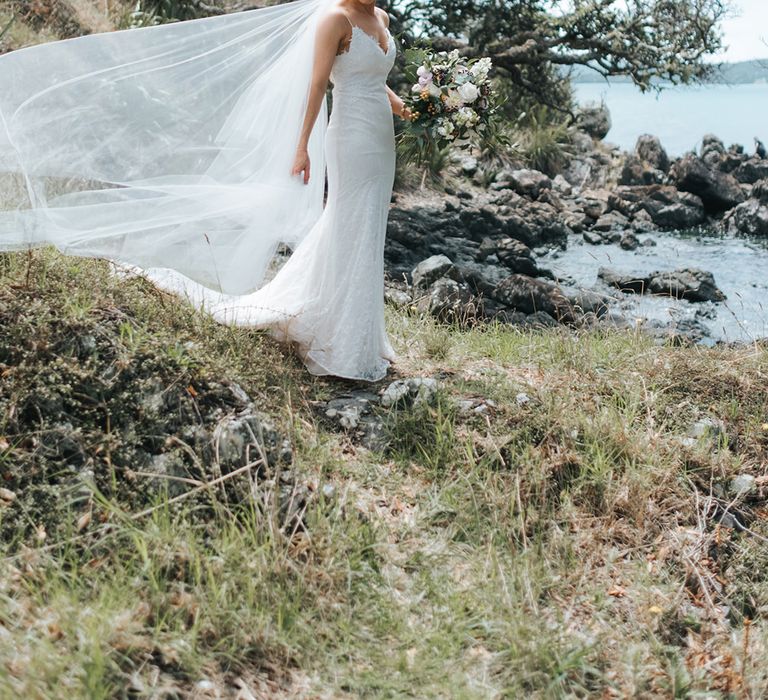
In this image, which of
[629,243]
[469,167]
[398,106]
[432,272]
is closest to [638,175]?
[469,167]

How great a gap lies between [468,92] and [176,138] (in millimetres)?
1948

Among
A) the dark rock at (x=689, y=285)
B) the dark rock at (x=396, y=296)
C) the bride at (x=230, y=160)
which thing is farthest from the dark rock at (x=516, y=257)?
the bride at (x=230, y=160)

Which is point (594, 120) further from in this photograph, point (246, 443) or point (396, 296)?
point (246, 443)

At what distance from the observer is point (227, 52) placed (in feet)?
20.0

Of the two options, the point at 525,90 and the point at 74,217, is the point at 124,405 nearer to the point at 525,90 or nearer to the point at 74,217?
the point at 74,217

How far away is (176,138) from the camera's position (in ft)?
19.8

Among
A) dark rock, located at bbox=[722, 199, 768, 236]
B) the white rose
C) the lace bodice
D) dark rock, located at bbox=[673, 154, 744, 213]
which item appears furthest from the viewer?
dark rock, located at bbox=[673, 154, 744, 213]

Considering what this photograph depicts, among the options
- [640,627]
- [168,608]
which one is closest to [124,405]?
[168,608]

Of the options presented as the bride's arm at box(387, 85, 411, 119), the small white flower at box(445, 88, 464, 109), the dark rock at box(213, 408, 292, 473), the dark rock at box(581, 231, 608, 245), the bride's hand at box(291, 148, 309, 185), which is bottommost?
the dark rock at box(581, 231, 608, 245)

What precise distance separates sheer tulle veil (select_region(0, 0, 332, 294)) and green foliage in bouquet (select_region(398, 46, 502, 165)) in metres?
0.67

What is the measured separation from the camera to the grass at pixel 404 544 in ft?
11.4

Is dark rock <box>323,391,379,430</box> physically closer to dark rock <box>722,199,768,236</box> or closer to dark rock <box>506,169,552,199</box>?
dark rock <box>506,169,552,199</box>

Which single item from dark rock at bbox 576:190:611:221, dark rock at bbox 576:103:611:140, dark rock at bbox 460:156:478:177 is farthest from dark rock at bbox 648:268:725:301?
dark rock at bbox 576:103:611:140

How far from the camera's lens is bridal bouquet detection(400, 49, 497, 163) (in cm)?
579
